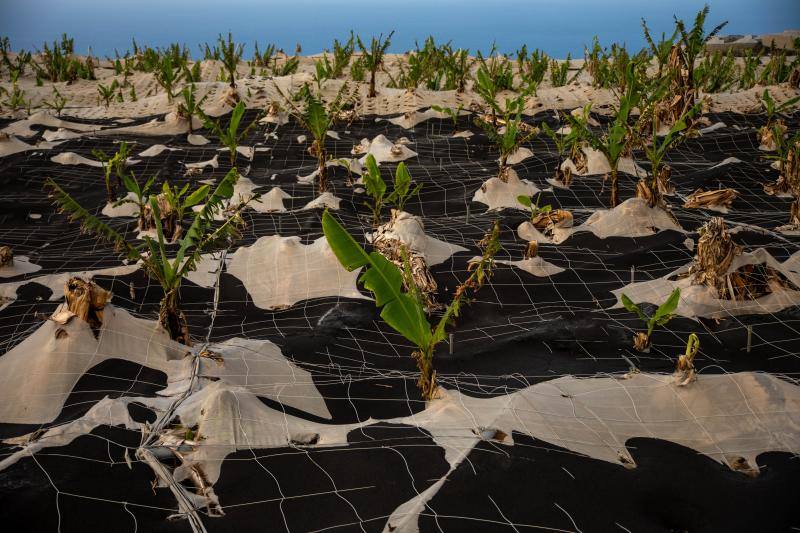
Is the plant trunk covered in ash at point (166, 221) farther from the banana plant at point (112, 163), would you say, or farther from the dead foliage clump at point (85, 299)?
the dead foliage clump at point (85, 299)

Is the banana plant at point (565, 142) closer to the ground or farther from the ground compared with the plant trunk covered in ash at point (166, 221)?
farther from the ground

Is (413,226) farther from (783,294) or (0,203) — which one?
(0,203)

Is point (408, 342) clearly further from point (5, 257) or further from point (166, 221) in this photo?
point (5, 257)

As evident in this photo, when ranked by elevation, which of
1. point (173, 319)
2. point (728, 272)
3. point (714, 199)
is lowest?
point (173, 319)

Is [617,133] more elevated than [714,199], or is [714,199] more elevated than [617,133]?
[617,133]

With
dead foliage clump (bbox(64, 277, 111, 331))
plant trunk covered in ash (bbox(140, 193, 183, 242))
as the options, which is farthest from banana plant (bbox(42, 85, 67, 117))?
dead foliage clump (bbox(64, 277, 111, 331))

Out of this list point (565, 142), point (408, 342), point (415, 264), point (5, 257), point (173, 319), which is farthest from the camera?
point (565, 142)

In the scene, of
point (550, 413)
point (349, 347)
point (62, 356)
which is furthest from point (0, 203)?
point (550, 413)

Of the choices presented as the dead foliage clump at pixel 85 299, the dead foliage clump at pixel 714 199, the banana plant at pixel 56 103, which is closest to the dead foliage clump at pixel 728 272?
the dead foliage clump at pixel 714 199

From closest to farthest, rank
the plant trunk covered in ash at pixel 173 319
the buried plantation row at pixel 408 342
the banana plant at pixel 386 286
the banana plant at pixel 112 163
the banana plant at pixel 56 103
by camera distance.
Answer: the buried plantation row at pixel 408 342 < the banana plant at pixel 386 286 < the plant trunk covered in ash at pixel 173 319 < the banana plant at pixel 112 163 < the banana plant at pixel 56 103

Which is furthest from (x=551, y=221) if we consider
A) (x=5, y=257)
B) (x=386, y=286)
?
(x=5, y=257)

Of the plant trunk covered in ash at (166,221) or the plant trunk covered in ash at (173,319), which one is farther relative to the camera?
the plant trunk covered in ash at (166,221)


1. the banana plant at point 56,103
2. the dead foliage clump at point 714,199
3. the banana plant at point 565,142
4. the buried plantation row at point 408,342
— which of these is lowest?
the buried plantation row at point 408,342

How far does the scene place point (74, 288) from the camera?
299cm
